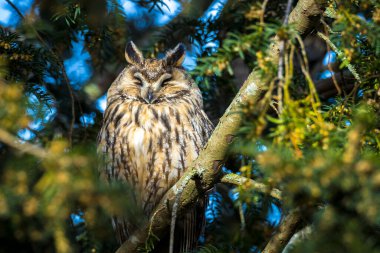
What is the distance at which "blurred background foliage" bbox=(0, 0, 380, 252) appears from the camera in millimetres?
1081

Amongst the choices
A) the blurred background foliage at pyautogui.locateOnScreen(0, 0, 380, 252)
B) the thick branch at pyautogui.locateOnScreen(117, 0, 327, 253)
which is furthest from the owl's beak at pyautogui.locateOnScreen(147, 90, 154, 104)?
the thick branch at pyautogui.locateOnScreen(117, 0, 327, 253)

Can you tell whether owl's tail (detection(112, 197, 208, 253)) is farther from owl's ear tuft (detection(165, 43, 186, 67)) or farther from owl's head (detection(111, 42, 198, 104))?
owl's ear tuft (detection(165, 43, 186, 67))

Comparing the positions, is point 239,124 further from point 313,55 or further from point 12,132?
point 313,55

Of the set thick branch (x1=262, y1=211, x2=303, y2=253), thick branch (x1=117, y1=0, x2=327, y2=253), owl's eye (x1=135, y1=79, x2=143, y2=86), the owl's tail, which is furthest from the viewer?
owl's eye (x1=135, y1=79, x2=143, y2=86)

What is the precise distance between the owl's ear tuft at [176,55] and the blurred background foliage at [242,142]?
71 millimetres

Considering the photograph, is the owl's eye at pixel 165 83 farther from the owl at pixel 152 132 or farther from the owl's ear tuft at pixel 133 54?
the owl's ear tuft at pixel 133 54

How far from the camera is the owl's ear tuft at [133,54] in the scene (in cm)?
308

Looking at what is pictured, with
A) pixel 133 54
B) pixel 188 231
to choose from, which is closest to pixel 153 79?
pixel 133 54

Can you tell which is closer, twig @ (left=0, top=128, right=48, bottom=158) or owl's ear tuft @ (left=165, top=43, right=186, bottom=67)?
twig @ (left=0, top=128, right=48, bottom=158)

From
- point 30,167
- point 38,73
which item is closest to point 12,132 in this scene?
point 30,167

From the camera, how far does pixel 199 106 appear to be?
304cm

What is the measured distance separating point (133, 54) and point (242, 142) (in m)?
2.00

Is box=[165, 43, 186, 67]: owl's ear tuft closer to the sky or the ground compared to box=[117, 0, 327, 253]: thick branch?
closer to the sky

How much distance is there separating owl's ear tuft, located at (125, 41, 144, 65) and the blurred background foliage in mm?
123
